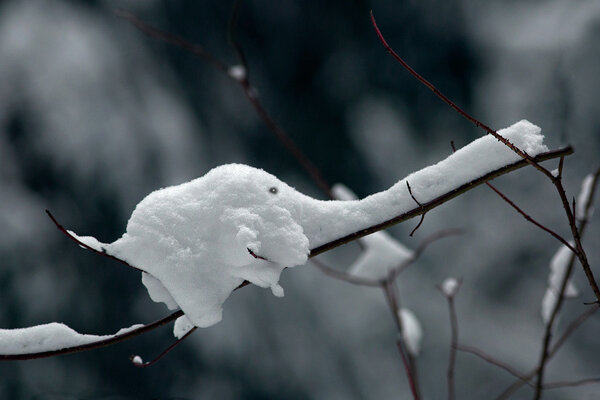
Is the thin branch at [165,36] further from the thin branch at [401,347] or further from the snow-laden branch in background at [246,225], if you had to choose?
the thin branch at [401,347]

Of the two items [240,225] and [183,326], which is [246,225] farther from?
[183,326]

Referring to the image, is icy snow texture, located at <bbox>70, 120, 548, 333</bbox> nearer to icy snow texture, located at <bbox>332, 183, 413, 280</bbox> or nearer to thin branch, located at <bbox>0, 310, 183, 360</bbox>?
thin branch, located at <bbox>0, 310, 183, 360</bbox>

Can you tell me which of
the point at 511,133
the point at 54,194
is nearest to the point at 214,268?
the point at 511,133

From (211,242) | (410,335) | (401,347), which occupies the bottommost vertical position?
(211,242)

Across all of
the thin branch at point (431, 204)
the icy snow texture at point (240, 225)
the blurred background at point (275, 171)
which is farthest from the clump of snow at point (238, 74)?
the blurred background at point (275, 171)

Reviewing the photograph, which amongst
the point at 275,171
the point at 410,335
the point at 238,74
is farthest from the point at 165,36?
the point at 275,171

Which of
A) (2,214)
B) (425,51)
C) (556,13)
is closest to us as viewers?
(556,13)

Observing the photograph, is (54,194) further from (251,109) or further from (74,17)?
(251,109)
